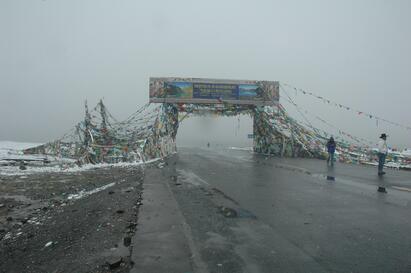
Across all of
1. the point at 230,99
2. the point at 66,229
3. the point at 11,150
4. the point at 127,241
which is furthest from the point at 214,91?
the point at 127,241

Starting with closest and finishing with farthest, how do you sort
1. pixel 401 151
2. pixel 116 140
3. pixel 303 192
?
pixel 303 192, pixel 401 151, pixel 116 140

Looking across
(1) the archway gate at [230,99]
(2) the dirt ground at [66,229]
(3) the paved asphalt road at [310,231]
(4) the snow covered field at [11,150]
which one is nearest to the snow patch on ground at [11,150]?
(4) the snow covered field at [11,150]

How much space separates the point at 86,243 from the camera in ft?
17.1

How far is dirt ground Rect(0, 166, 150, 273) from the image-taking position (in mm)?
4465

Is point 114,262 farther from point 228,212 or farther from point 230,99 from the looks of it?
point 230,99

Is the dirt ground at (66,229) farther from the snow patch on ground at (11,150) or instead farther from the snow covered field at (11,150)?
the snow patch on ground at (11,150)

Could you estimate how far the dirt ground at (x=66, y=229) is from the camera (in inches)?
176

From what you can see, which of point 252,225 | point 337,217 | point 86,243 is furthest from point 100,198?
point 337,217

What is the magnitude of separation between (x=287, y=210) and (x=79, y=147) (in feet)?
73.5

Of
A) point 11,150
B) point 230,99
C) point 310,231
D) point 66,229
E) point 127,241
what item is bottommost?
point 66,229

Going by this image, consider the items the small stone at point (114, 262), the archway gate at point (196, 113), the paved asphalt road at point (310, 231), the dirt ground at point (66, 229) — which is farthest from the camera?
the archway gate at point (196, 113)

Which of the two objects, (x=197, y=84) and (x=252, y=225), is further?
(x=197, y=84)

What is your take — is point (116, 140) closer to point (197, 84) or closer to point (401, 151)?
point (197, 84)

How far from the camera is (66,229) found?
642 cm
